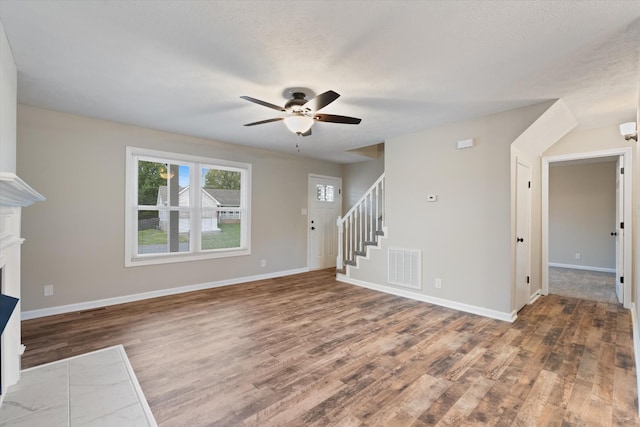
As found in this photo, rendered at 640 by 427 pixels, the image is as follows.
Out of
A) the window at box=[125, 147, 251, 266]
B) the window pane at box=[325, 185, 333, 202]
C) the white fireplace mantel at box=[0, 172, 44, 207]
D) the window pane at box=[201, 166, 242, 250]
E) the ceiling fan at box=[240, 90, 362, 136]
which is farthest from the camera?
the window pane at box=[325, 185, 333, 202]

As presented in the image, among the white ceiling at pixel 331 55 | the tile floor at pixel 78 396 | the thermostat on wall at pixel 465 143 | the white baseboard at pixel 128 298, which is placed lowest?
the tile floor at pixel 78 396

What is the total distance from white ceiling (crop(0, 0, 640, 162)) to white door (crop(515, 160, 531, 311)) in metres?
0.89

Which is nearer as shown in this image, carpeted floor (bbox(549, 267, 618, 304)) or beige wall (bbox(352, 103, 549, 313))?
beige wall (bbox(352, 103, 549, 313))

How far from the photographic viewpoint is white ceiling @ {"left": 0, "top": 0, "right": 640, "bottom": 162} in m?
1.77

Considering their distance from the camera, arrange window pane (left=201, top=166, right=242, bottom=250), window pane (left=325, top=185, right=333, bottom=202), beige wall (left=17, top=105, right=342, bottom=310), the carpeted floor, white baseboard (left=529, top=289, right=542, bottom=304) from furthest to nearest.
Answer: window pane (left=325, top=185, right=333, bottom=202)
window pane (left=201, top=166, right=242, bottom=250)
the carpeted floor
white baseboard (left=529, top=289, right=542, bottom=304)
beige wall (left=17, top=105, right=342, bottom=310)

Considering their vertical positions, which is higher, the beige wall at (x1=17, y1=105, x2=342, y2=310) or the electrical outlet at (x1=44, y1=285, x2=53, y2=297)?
the beige wall at (x1=17, y1=105, x2=342, y2=310)

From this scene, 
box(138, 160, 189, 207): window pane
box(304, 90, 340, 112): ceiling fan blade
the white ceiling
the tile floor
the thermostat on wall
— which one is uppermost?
the white ceiling

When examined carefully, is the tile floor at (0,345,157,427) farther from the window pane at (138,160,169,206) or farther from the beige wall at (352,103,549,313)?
the beige wall at (352,103,549,313)

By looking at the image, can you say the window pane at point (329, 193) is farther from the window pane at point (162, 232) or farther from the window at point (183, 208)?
the window pane at point (162, 232)

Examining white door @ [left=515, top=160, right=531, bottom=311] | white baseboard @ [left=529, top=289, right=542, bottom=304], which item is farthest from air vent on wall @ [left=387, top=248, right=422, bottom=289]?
white baseboard @ [left=529, top=289, right=542, bottom=304]

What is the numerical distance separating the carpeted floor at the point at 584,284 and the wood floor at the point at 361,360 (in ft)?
1.71

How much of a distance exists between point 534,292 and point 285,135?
14.5ft

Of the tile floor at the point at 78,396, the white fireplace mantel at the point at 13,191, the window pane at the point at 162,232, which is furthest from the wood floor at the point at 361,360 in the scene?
the white fireplace mantel at the point at 13,191

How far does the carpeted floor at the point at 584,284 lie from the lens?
440 centimetres
